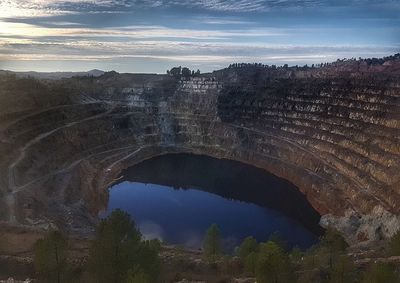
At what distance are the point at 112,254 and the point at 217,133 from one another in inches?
3623

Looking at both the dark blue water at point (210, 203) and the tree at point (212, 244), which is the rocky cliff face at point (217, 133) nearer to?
the dark blue water at point (210, 203)

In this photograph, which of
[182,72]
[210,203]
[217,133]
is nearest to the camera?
[210,203]

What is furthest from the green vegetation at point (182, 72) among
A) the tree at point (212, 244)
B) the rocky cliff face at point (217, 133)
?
the tree at point (212, 244)

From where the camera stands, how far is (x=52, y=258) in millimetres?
34312

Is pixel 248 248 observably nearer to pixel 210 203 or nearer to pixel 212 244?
pixel 212 244

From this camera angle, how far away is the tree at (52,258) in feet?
111

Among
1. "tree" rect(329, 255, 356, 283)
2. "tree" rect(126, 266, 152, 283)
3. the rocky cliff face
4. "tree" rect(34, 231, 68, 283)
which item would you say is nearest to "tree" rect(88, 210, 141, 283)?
"tree" rect(126, 266, 152, 283)

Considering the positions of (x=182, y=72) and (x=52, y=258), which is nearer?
(x=52, y=258)

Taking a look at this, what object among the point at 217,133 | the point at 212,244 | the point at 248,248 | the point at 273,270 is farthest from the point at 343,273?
the point at 217,133

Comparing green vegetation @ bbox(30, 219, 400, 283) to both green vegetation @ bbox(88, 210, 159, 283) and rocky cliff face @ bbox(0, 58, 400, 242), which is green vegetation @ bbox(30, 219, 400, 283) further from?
rocky cliff face @ bbox(0, 58, 400, 242)

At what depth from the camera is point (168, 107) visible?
5226 inches

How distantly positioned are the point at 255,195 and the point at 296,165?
12.9m

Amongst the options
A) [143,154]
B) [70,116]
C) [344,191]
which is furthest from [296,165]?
[70,116]

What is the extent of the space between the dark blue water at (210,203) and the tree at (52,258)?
3445 centimetres
